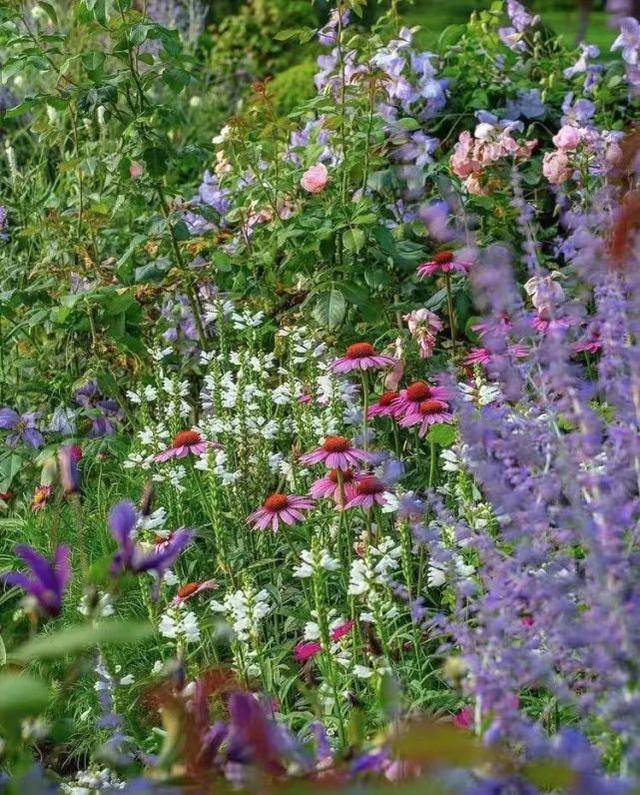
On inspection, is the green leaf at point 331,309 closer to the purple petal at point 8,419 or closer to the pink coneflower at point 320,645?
the purple petal at point 8,419

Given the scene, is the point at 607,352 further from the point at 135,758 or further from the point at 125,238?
the point at 125,238

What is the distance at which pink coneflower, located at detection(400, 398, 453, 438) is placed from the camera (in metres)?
2.54

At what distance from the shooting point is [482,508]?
234 centimetres

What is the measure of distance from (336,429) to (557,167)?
3.71 feet

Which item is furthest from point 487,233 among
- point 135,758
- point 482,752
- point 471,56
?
point 482,752

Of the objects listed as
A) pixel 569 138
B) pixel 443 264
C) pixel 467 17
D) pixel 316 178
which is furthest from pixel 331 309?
pixel 467 17

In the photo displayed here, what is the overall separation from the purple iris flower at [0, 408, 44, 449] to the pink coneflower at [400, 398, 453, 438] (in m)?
1.34

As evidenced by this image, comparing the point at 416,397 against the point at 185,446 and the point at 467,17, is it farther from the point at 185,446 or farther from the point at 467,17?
the point at 467,17

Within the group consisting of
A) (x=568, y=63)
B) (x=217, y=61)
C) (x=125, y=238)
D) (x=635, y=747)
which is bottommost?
(x=217, y=61)

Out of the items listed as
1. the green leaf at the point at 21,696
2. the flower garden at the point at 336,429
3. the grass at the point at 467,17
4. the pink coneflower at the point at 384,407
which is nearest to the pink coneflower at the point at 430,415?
the flower garden at the point at 336,429

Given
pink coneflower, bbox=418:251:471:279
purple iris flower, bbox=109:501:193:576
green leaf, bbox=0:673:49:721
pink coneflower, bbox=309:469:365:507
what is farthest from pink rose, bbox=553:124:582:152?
green leaf, bbox=0:673:49:721

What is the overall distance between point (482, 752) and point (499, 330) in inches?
40.7

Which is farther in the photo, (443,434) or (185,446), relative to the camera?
(185,446)

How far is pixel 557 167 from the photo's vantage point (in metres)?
3.46
